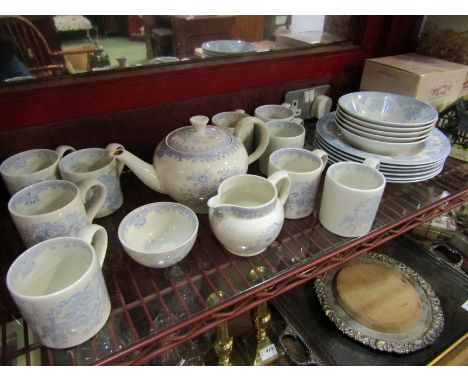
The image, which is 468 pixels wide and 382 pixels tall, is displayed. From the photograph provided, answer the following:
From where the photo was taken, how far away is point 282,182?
58 cm

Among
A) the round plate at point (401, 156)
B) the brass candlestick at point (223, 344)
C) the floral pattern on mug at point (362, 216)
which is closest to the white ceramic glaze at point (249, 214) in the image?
the floral pattern on mug at point (362, 216)

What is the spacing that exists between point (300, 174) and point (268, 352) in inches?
20.7

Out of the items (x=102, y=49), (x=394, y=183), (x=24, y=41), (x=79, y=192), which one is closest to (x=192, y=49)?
(x=102, y=49)

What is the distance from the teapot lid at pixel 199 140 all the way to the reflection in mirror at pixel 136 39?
23 cm

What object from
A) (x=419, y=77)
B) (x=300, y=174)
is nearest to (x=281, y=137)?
(x=300, y=174)

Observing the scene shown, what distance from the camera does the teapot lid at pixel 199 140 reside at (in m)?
0.57

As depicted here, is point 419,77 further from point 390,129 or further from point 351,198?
point 351,198

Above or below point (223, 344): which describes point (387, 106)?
above

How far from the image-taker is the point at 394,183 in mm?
749

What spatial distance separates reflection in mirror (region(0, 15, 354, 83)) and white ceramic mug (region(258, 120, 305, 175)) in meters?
0.20

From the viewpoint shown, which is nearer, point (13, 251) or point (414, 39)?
point (13, 251)

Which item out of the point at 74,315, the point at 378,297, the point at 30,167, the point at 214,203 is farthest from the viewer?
the point at 378,297

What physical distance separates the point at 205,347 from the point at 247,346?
0.36ft

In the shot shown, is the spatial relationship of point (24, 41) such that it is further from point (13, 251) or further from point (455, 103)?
point (455, 103)
